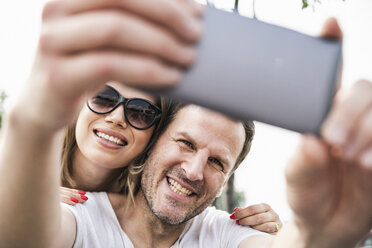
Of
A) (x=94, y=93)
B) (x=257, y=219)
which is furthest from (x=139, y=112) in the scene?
(x=94, y=93)

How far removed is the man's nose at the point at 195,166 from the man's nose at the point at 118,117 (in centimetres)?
66

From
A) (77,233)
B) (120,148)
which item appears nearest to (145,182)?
(120,148)

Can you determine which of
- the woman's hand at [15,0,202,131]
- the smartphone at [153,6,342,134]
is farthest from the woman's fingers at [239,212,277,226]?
the woman's hand at [15,0,202,131]

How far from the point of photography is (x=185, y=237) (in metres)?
2.97

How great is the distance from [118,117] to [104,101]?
0.20m

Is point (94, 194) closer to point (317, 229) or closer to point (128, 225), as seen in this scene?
point (128, 225)

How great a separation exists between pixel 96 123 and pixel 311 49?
2.32 m

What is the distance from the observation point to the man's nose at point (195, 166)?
289 centimetres

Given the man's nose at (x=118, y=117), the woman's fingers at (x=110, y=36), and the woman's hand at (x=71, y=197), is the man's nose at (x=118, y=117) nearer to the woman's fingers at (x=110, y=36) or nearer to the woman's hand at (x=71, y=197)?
the woman's hand at (x=71, y=197)

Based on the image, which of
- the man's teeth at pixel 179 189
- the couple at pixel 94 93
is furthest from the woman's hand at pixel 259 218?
the couple at pixel 94 93

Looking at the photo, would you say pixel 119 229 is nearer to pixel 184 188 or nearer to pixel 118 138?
pixel 184 188

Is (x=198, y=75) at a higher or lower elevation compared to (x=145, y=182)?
higher

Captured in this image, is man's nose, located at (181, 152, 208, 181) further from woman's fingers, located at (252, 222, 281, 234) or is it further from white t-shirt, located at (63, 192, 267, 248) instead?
woman's fingers, located at (252, 222, 281, 234)

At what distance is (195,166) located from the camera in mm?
2920
